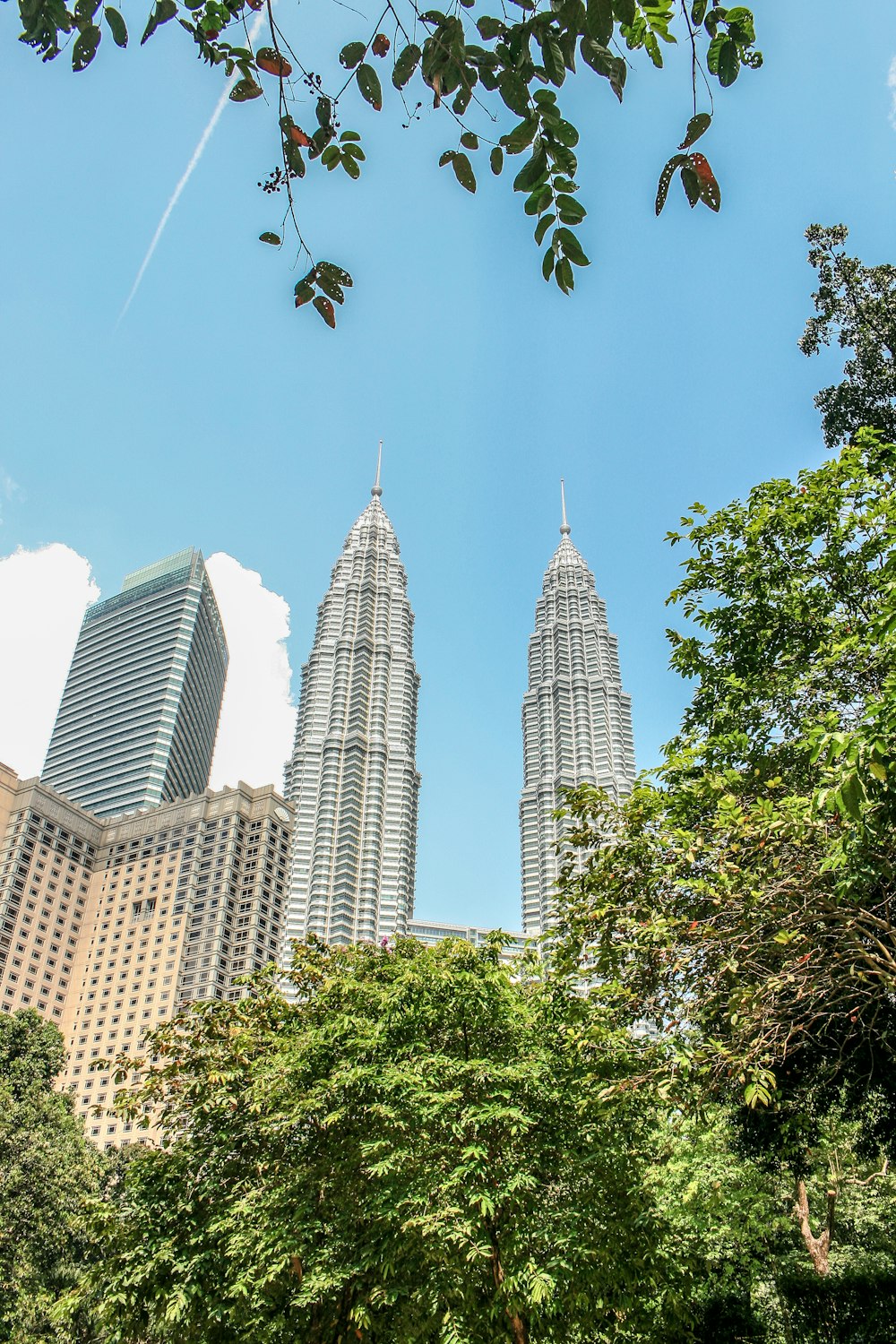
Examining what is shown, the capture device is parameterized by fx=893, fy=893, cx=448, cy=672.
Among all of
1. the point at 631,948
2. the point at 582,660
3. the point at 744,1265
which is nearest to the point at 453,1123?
the point at 631,948

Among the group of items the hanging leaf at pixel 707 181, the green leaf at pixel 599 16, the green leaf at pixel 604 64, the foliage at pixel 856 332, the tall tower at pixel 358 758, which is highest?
the tall tower at pixel 358 758

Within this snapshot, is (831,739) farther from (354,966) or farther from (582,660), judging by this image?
(582,660)

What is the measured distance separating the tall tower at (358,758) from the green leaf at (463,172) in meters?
109

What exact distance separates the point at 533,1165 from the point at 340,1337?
4411 mm

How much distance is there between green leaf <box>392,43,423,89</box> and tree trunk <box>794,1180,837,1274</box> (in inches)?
861

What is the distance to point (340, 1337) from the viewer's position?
525 inches

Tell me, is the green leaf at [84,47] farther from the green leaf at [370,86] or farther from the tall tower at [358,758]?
the tall tower at [358,758]

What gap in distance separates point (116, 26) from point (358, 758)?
124m

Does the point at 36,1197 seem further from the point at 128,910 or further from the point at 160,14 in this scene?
the point at 128,910

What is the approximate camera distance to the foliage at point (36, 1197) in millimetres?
23984

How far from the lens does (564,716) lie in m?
130

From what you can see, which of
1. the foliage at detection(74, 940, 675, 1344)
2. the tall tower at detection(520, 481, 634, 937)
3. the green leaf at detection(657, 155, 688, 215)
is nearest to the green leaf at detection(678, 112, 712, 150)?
the green leaf at detection(657, 155, 688, 215)

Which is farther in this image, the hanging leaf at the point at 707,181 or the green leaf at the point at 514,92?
Answer: the green leaf at the point at 514,92

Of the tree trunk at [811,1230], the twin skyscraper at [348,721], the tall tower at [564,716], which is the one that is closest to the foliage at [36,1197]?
the tree trunk at [811,1230]
